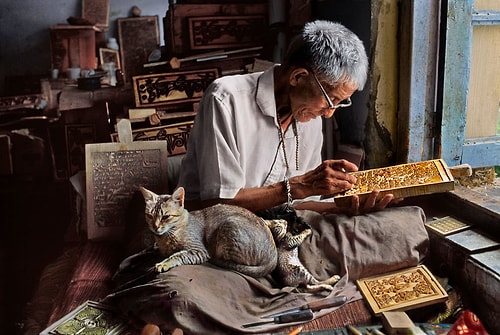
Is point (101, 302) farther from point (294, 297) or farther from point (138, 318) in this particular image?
point (294, 297)

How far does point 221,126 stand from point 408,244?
912 mm

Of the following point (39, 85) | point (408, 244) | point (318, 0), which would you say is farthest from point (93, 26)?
point (408, 244)

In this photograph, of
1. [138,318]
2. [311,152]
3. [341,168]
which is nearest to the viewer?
[138,318]

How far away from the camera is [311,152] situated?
239 cm

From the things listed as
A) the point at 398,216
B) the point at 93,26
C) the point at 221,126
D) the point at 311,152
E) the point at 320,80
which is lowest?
the point at 398,216

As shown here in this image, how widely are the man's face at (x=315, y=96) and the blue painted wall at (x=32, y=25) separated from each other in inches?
104

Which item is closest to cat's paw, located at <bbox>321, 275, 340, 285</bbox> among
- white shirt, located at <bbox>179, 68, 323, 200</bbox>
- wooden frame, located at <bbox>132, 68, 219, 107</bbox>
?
white shirt, located at <bbox>179, 68, 323, 200</bbox>

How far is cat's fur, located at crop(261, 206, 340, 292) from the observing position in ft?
6.24

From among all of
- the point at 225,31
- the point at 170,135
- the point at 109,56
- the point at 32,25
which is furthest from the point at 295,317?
the point at 32,25

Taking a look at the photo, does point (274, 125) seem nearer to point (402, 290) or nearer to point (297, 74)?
point (297, 74)

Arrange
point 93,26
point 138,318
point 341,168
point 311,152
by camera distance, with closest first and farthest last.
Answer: point 138,318 < point 341,168 < point 311,152 < point 93,26

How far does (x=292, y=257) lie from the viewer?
1.94 meters

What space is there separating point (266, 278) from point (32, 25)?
337 cm

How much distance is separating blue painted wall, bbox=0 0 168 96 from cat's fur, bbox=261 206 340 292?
2.96 metres
